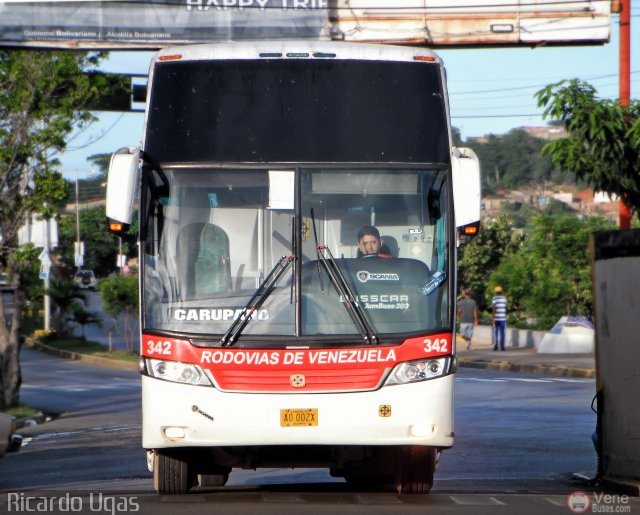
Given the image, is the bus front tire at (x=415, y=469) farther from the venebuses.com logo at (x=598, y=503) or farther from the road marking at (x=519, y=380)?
the road marking at (x=519, y=380)

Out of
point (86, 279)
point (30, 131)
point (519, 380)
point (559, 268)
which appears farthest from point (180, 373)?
point (86, 279)

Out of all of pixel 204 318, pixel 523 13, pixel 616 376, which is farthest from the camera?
pixel 523 13

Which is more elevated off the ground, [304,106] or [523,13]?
[523,13]

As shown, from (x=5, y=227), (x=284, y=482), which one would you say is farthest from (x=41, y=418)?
(x=284, y=482)

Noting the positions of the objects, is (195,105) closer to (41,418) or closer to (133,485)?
(133,485)

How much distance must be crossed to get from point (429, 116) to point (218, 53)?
1749 millimetres

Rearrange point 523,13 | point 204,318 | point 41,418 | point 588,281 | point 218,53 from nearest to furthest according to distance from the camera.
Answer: point 204,318 < point 218,53 < point 523,13 < point 41,418 < point 588,281

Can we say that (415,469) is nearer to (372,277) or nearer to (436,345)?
→ (436,345)

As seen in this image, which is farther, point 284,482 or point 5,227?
point 5,227

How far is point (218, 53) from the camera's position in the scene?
919 cm

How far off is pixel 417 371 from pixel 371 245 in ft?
3.30

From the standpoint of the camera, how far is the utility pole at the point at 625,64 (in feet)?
59.2

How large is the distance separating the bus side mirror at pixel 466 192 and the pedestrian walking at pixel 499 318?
72.8ft

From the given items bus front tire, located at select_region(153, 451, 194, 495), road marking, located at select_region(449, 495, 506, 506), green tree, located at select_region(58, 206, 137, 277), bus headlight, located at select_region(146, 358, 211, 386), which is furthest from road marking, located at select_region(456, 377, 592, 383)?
green tree, located at select_region(58, 206, 137, 277)
